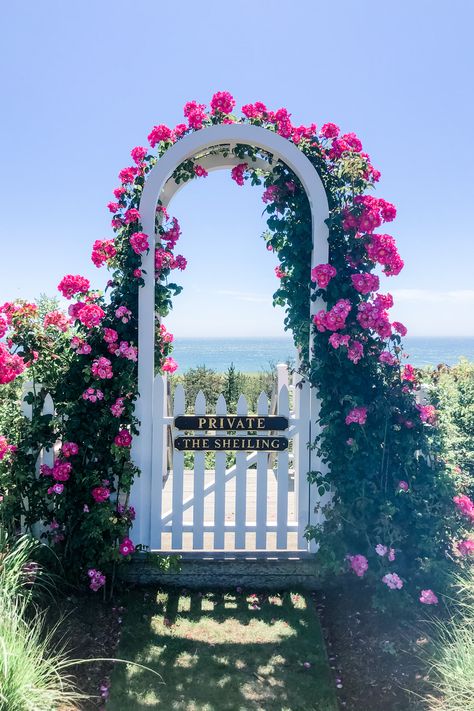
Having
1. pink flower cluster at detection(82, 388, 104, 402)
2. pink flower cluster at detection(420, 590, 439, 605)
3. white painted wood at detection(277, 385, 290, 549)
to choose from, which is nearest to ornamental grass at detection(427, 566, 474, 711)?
pink flower cluster at detection(420, 590, 439, 605)

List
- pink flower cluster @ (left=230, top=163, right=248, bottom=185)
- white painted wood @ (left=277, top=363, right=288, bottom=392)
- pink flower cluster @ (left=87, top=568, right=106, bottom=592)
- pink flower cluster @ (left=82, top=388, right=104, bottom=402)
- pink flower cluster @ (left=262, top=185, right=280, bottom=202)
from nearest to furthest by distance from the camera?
pink flower cluster @ (left=87, top=568, right=106, bottom=592) < pink flower cluster @ (left=82, top=388, right=104, bottom=402) < pink flower cluster @ (left=262, top=185, right=280, bottom=202) < pink flower cluster @ (left=230, top=163, right=248, bottom=185) < white painted wood @ (left=277, top=363, right=288, bottom=392)

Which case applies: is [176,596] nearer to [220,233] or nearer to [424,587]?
[424,587]

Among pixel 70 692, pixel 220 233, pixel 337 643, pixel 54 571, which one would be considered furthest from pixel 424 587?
pixel 220 233

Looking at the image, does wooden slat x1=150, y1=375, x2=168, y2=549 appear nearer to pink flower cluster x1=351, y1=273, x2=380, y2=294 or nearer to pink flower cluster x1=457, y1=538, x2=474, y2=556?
pink flower cluster x1=351, y1=273, x2=380, y2=294

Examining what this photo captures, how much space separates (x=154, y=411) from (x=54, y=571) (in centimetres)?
119

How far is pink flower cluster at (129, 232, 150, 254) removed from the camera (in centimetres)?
328

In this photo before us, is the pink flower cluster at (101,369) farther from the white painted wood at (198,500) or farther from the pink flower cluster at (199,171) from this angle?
the pink flower cluster at (199,171)

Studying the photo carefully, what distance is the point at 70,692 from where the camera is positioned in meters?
2.23

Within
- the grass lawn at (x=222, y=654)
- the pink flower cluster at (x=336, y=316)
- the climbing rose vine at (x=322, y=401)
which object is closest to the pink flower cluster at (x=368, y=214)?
the climbing rose vine at (x=322, y=401)

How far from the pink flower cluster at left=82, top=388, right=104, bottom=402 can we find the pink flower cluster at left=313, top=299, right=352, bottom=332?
151 centimetres

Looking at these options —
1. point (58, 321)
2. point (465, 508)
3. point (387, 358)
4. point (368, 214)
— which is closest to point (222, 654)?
point (465, 508)

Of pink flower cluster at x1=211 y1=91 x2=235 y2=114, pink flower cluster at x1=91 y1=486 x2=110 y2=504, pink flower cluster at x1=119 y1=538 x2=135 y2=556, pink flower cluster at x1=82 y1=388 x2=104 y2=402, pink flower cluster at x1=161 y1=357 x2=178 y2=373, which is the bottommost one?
pink flower cluster at x1=119 y1=538 x2=135 y2=556

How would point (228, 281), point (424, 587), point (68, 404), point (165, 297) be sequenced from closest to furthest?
point (424, 587)
point (68, 404)
point (165, 297)
point (228, 281)

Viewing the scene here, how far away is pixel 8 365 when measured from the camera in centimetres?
295
